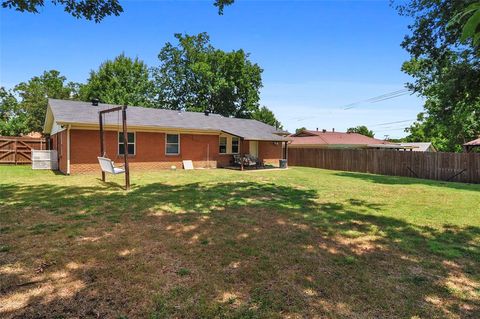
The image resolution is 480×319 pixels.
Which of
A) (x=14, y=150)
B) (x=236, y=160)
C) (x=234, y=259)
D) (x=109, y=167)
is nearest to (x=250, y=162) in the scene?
(x=236, y=160)

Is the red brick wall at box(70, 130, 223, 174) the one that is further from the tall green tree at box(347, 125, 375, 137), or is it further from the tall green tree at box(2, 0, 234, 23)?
the tall green tree at box(347, 125, 375, 137)

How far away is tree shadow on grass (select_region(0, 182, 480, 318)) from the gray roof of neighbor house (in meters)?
9.17

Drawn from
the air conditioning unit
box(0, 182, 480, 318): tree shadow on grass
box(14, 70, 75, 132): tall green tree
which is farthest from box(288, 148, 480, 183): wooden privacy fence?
box(14, 70, 75, 132): tall green tree

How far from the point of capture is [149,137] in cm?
1769

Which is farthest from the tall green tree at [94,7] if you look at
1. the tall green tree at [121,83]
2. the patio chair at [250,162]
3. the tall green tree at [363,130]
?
the tall green tree at [363,130]

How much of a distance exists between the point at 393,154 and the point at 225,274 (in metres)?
18.7

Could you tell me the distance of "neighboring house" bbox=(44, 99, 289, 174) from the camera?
15227mm

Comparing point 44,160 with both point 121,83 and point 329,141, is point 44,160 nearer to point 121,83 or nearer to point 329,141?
point 121,83

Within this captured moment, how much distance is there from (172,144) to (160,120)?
170 cm

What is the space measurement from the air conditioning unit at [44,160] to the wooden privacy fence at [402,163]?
17.8 metres

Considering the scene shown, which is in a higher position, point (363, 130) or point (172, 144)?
point (363, 130)

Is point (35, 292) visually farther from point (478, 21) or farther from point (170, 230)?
point (478, 21)

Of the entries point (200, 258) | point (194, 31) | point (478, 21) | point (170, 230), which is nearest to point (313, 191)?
point (170, 230)

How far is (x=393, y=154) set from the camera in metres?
19.5
